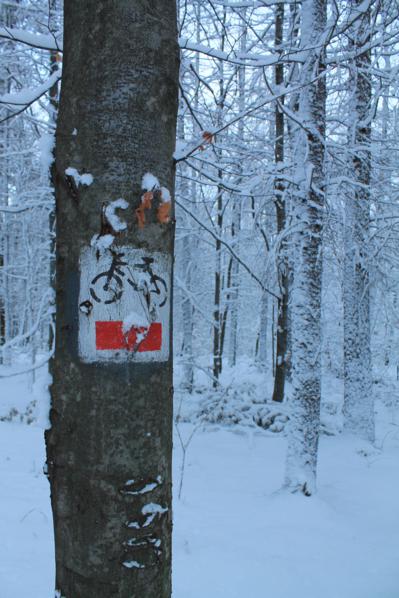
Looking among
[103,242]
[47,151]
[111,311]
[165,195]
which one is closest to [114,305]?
[111,311]

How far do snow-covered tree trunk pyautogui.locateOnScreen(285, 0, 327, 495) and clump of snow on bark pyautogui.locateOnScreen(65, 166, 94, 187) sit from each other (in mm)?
3662

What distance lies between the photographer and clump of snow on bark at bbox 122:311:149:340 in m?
1.09

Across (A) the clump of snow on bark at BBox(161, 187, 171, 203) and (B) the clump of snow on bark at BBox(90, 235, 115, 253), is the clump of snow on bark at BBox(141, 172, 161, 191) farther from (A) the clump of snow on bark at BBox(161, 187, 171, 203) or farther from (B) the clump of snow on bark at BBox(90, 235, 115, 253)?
(B) the clump of snow on bark at BBox(90, 235, 115, 253)

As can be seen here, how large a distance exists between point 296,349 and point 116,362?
3774 mm

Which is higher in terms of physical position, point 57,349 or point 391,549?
point 57,349

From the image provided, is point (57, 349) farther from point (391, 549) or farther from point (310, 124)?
point (310, 124)

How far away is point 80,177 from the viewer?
1.09 metres

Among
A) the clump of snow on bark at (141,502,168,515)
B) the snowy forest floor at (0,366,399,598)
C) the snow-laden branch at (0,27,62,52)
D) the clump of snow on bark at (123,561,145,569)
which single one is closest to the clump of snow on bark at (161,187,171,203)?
the snowy forest floor at (0,366,399,598)

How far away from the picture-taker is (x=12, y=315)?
2214 cm

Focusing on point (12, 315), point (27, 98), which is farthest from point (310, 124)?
point (12, 315)

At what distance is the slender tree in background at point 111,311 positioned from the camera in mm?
1057

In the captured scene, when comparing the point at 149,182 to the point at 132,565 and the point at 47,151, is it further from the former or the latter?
the point at 132,565

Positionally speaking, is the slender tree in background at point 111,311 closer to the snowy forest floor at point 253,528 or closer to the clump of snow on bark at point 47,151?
the clump of snow on bark at point 47,151

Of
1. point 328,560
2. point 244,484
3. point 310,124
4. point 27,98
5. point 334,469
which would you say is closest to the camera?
point 27,98
